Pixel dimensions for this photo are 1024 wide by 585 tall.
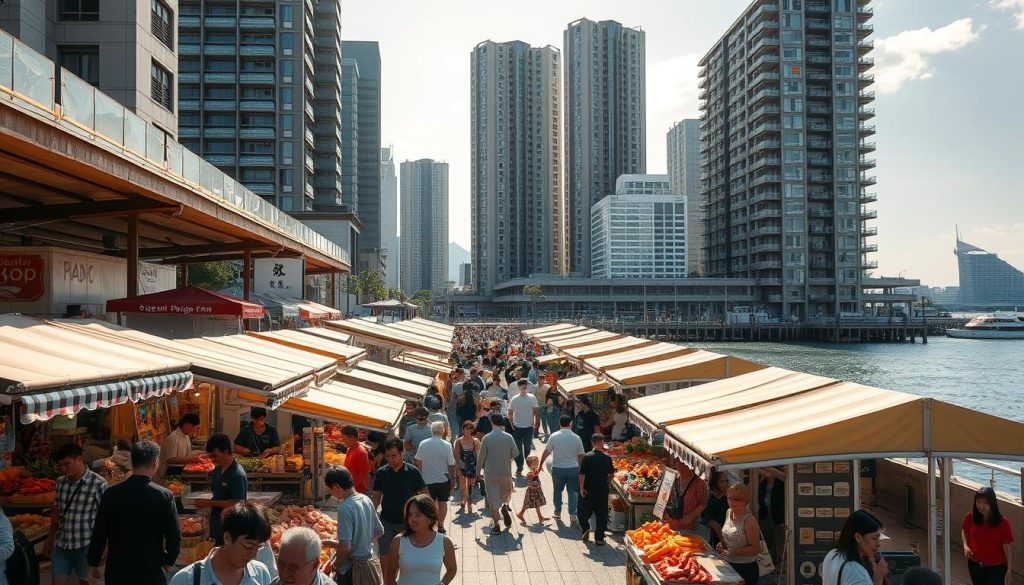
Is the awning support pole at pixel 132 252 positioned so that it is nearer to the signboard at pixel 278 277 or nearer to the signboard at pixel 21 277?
the signboard at pixel 21 277

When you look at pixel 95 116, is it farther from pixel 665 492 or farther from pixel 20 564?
pixel 665 492

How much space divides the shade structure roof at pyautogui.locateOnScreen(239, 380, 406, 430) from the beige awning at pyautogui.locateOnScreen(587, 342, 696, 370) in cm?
583

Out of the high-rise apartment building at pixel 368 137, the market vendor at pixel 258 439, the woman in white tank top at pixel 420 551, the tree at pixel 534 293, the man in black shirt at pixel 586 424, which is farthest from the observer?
A: the high-rise apartment building at pixel 368 137

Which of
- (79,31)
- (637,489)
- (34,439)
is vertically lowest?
(637,489)

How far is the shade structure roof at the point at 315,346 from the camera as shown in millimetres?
14691

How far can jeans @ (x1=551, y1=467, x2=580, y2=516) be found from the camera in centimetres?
1071

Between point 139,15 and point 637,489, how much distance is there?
28.0 meters

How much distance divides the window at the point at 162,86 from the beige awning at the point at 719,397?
27987 mm

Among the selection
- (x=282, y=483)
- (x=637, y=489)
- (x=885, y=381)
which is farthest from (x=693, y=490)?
(x=885, y=381)

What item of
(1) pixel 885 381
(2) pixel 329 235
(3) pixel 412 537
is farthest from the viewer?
(2) pixel 329 235

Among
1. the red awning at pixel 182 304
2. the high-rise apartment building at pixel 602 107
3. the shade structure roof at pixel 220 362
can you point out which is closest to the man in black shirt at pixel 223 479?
the shade structure roof at pixel 220 362

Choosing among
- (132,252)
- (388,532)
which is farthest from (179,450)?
(132,252)

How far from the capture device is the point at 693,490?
846 cm

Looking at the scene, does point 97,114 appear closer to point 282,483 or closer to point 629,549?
point 282,483
